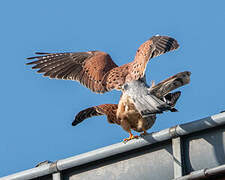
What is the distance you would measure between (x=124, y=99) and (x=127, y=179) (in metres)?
2.53

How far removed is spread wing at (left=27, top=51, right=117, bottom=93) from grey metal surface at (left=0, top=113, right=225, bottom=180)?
3403 millimetres

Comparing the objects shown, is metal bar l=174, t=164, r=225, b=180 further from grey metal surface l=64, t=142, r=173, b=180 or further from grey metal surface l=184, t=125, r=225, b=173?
grey metal surface l=64, t=142, r=173, b=180

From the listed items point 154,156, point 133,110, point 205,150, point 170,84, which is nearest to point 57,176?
point 154,156

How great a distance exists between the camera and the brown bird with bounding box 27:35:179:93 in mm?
8945

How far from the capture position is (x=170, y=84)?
7680 mm

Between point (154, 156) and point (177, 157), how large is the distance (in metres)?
0.34

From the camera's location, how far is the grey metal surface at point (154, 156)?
17.9 ft

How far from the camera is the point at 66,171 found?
6.37 meters

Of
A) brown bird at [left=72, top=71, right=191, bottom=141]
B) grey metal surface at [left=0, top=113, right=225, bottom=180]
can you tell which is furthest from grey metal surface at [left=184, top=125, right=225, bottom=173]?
brown bird at [left=72, top=71, right=191, bottom=141]

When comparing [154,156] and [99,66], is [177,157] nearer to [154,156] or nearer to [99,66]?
[154,156]

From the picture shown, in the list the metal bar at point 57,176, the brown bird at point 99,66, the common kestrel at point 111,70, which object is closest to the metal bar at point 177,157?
the metal bar at point 57,176

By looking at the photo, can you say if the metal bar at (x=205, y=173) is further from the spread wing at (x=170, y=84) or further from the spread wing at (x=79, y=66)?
the spread wing at (x=79, y=66)

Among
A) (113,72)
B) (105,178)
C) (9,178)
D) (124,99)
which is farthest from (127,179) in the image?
(113,72)

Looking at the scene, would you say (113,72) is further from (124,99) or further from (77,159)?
(77,159)
